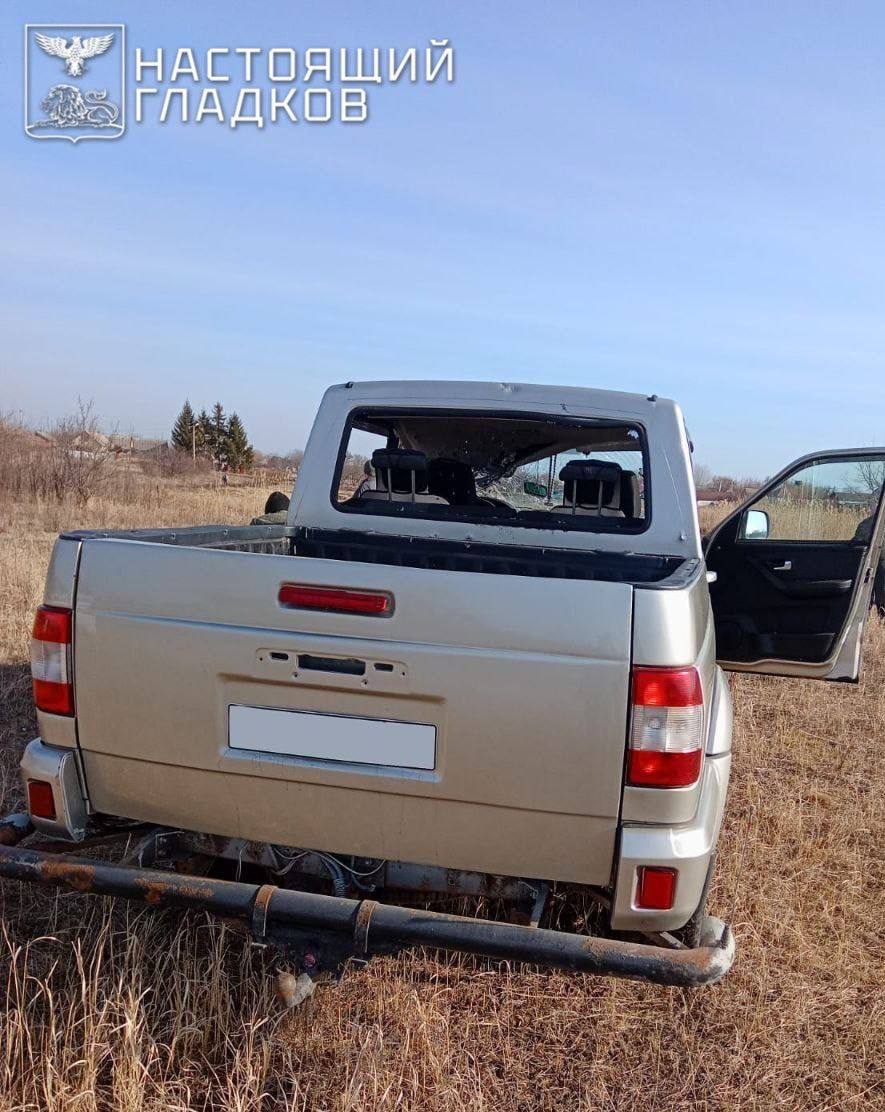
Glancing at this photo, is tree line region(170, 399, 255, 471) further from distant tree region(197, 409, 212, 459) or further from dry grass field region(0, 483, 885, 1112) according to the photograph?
dry grass field region(0, 483, 885, 1112)

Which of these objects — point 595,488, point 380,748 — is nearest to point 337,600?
point 380,748

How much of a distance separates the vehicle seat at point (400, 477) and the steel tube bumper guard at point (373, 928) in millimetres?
2097

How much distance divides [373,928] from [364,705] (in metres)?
0.53

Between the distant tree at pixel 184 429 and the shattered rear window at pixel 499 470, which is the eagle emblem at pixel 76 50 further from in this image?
the distant tree at pixel 184 429

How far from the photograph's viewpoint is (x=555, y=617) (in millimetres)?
1925

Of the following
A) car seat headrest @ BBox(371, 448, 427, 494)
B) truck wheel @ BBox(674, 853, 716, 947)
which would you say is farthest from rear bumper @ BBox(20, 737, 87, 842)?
car seat headrest @ BBox(371, 448, 427, 494)

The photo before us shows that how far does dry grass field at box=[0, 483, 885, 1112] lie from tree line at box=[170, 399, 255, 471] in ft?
164

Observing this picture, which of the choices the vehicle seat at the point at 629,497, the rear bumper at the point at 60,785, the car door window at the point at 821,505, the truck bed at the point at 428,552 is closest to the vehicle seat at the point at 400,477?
the truck bed at the point at 428,552

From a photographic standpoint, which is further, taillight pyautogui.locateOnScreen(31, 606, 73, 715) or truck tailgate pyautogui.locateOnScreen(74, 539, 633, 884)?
taillight pyautogui.locateOnScreen(31, 606, 73, 715)

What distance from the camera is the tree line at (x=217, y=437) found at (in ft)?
170

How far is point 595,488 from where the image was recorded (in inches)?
144

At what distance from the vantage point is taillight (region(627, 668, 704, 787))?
1912 millimetres

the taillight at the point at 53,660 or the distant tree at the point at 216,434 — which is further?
the distant tree at the point at 216,434

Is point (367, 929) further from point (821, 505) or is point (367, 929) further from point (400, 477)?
point (821, 505)
